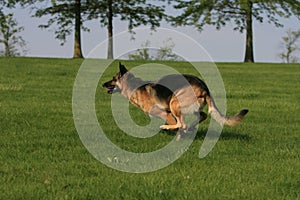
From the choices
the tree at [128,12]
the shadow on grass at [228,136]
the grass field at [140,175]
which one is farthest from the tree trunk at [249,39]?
the shadow on grass at [228,136]

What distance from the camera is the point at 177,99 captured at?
877 cm

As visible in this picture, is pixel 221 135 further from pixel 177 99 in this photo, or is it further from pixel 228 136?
pixel 177 99

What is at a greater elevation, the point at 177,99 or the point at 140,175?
the point at 140,175

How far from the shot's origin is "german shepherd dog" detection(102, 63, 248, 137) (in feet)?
28.7

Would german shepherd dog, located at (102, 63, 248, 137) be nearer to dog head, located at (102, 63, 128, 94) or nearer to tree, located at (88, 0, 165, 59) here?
dog head, located at (102, 63, 128, 94)

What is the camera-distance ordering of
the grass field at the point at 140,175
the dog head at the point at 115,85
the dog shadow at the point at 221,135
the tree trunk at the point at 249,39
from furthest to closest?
the tree trunk at the point at 249,39
the dog head at the point at 115,85
the dog shadow at the point at 221,135
the grass field at the point at 140,175

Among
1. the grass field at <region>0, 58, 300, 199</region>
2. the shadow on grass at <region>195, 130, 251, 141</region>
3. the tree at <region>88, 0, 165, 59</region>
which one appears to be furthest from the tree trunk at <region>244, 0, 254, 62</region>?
the shadow on grass at <region>195, 130, 251, 141</region>

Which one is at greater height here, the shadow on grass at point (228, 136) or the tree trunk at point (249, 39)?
the shadow on grass at point (228, 136)

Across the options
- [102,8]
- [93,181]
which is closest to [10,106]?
[93,181]

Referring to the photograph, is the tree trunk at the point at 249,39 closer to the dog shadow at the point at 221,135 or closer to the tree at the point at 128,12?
the tree at the point at 128,12

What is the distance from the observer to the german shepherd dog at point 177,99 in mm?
8734

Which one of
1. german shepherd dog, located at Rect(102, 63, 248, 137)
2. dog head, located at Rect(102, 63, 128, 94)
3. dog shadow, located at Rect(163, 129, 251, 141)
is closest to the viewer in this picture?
german shepherd dog, located at Rect(102, 63, 248, 137)

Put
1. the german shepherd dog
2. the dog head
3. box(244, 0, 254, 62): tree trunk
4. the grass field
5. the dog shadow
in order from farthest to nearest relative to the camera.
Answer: box(244, 0, 254, 62): tree trunk
the dog head
the dog shadow
the german shepherd dog
the grass field

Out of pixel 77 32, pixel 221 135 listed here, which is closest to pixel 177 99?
pixel 221 135
